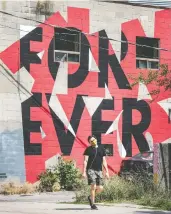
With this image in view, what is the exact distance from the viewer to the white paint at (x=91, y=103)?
68.0 ft

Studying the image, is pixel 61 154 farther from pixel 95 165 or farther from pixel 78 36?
pixel 95 165

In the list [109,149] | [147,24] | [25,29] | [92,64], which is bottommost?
[109,149]

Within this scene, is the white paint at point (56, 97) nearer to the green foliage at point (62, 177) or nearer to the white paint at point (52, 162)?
the white paint at point (52, 162)

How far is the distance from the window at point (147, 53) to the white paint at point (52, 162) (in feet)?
18.0

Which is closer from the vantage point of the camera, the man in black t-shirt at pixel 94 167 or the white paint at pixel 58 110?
the man in black t-shirt at pixel 94 167

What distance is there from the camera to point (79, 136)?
20.5 m

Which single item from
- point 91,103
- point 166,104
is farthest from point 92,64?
point 166,104

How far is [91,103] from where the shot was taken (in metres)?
20.8

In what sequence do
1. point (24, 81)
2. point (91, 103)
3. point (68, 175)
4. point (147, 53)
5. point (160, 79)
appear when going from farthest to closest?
point (147, 53) → point (91, 103) → point (24, 81) → point (68, 175) → point (160, 79)

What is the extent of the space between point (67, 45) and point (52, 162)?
4.92m

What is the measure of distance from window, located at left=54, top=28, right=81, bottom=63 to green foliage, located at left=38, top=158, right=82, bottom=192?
4.26 meters

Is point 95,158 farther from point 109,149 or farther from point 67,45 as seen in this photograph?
point 67,45

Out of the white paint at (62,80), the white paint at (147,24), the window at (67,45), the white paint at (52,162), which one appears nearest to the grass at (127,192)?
the white paint at (52,162)

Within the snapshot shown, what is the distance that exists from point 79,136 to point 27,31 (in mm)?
4696
